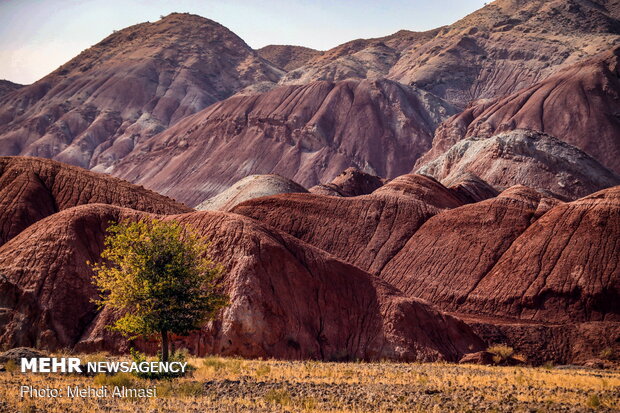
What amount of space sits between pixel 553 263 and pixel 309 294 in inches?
802

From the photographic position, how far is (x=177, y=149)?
156m

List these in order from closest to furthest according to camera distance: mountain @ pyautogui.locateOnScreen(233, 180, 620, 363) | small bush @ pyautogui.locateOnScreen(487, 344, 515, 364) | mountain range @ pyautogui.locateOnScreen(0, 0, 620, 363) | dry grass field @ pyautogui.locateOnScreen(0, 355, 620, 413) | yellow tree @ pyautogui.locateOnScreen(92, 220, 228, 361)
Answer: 1. dry grass field @ pyautogui.locateOnScreen(0, 355, 620, 413)
2. yellow tree @ pyautogui.locateOnScreen(92, 220, 228, 361)
3. mountain range @ pyautogui.locateOnScreen(0, 0, 620, 363)
4. small bush @ pyautogui.locateOnScreen(487, 344, 515, 364)
5. mountain @ pyautogui.locateOnScreen(233, 180, 620, 363)

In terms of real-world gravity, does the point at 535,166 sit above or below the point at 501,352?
above

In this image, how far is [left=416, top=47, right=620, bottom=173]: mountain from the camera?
128375mm

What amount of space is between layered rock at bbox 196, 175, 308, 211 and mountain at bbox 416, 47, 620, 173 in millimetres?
50213

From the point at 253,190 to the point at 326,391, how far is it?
2768 inches

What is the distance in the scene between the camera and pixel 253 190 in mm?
90875

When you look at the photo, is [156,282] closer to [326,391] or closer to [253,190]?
[326,391]

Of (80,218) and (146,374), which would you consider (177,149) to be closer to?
(80,218)

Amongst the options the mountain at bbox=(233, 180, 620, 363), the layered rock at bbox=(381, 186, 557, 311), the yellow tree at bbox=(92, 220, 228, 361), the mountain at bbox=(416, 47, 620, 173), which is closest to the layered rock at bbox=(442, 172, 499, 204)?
the mountain at bbox=(233, 180, 620, 363)

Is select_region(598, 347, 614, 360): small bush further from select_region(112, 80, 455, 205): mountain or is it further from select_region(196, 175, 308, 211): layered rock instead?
select_region(112, 80, 455, 205): mountain

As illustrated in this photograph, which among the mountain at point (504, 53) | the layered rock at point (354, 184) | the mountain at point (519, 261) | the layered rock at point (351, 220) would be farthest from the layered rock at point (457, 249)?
the mountain at point (504, 53)

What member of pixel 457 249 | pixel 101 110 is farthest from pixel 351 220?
pixel 101 110

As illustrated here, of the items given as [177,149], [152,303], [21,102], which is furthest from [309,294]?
[21,102]
